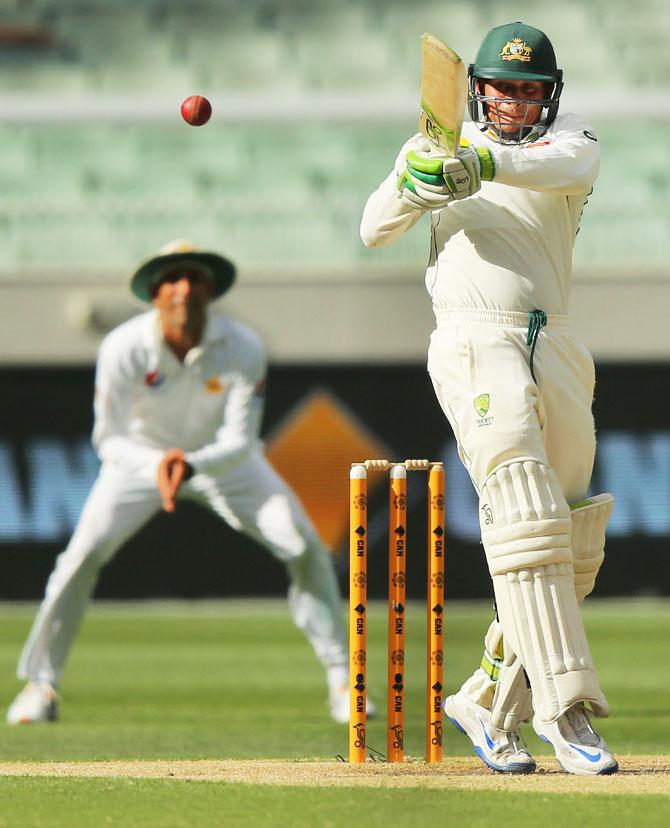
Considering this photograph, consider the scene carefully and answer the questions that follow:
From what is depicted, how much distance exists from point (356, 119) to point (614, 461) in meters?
4.52

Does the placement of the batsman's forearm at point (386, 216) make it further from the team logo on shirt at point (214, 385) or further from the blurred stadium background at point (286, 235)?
the blurred stadium background at point (286, 235)

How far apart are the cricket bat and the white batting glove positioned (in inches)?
2.1

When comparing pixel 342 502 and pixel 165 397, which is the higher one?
pixel 165 397

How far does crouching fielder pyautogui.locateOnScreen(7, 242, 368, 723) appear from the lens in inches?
241

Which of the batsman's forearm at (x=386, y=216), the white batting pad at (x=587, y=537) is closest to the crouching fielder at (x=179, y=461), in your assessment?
the white batting pad at (x=587, y=537)

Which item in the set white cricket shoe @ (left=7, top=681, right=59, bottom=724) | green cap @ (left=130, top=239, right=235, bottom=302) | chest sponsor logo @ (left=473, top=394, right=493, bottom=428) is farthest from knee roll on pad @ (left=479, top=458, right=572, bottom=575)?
green cap @ (left=130, top=239, right=235, bottom=302)

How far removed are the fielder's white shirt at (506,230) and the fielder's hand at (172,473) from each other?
240 cm

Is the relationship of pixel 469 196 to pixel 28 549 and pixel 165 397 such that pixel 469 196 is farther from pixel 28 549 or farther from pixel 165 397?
pixel 28 549

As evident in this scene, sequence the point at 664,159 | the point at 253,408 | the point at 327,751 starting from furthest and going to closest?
the point at 664,159, the point at 253,408, the point at 327,751

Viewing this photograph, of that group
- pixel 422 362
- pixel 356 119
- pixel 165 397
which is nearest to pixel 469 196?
pixel 165 397

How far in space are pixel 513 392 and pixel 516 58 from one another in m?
0.79

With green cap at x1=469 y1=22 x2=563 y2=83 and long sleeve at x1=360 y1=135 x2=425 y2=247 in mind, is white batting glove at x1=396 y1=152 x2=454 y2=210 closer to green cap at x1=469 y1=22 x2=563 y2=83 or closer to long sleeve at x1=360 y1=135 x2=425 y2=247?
long sleeve at x1=360 y1=135 x2=425 y2=247

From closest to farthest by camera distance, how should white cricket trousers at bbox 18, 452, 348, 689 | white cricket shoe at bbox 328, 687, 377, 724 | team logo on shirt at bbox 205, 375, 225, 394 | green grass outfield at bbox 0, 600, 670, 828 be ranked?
1. green grass outfield at bbox 0, 600, 670, 828
2. white cricket shoe at bbox 328, 687, 377, 724
3. white cricket trousers at bbox 18, 452, 348, 689
4. team logo on shirt at bbox 205, 375, 225, 394

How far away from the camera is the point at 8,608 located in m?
13.0
